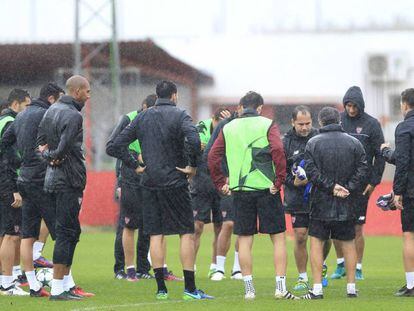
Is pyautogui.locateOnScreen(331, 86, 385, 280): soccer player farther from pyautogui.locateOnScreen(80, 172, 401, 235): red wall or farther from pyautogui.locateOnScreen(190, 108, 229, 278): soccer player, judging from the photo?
pyautogui.locateOnScreen(80, 172, 401, 235): red wall

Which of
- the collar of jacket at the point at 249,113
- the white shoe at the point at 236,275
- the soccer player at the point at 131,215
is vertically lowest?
the white shoe at the point at 236,275

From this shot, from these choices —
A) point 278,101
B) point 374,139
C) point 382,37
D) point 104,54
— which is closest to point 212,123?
point 374,139

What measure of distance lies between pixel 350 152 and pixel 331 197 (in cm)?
56

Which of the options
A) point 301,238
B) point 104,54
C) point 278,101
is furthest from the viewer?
point 278,101

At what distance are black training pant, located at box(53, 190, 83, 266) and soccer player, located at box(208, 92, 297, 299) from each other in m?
1.83

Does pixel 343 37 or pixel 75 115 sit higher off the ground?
pixel 343 37

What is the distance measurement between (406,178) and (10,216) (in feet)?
15.9

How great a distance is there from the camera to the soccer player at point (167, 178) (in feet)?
44.5

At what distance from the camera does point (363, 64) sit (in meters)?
46.8

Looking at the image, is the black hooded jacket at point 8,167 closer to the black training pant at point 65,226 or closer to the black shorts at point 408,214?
the black training pant at point 65,226

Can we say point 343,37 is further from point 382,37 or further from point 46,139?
point 46,139

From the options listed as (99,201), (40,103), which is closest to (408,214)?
(40,103)

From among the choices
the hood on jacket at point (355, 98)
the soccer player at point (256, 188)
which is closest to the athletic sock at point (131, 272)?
the soccer player at point (256, 188)

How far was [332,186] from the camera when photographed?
13.4 metres
